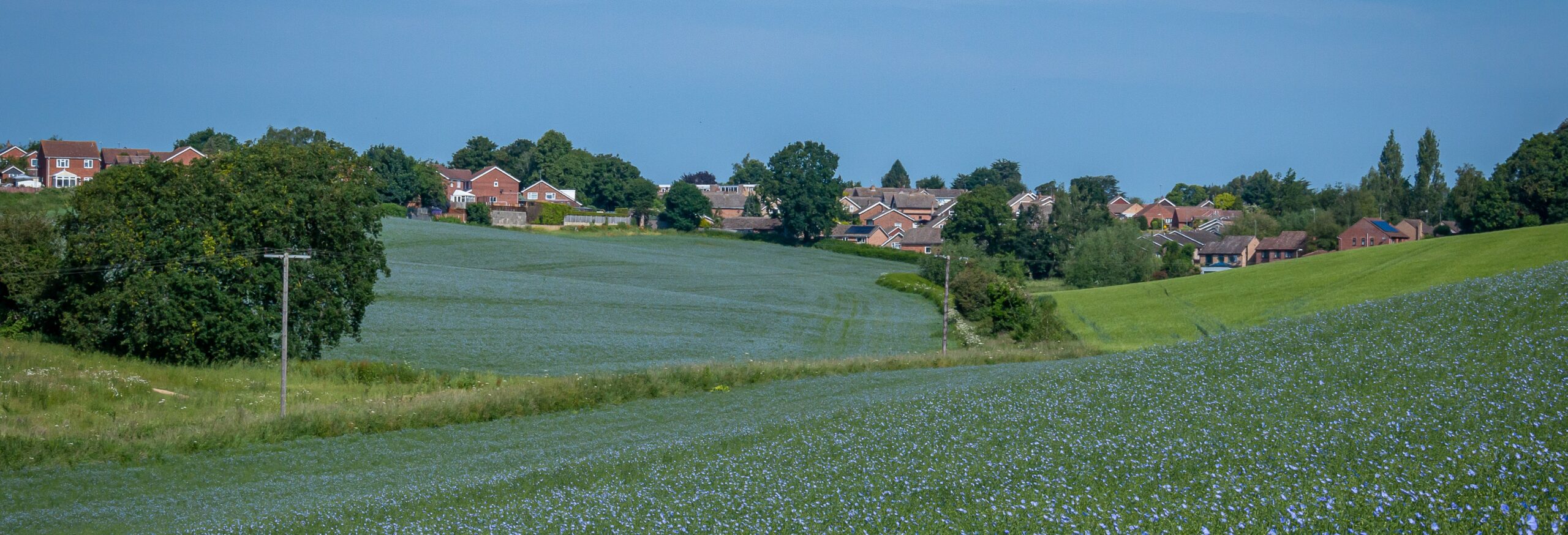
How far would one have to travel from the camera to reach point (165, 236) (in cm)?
3822

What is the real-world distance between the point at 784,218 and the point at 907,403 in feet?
293

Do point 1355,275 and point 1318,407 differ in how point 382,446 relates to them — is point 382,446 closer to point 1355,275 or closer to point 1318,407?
point 1318,407

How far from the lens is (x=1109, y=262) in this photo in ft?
304

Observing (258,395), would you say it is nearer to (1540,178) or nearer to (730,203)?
(1540,178)

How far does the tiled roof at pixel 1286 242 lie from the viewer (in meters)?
107

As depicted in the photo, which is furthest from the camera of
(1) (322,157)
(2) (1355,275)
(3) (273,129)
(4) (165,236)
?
(3) (273,129)

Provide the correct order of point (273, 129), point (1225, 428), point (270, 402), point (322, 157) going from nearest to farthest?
Answer: 1. point (1225, 428)
2. point (270, 402)
3. point (322, 157)
4. point (273, 129)

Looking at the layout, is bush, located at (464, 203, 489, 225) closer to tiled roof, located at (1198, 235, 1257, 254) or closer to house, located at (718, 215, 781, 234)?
house, located at (718, 215, 781, 234)

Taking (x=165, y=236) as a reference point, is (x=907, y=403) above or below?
below

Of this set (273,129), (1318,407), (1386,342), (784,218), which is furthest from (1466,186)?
(273,129)

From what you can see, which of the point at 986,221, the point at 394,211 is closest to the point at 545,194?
the point at 394,211

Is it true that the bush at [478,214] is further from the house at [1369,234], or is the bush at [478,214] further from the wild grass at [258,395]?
the house at [1369,234]

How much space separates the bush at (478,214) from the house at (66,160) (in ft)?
137

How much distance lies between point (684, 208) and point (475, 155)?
8669cm
